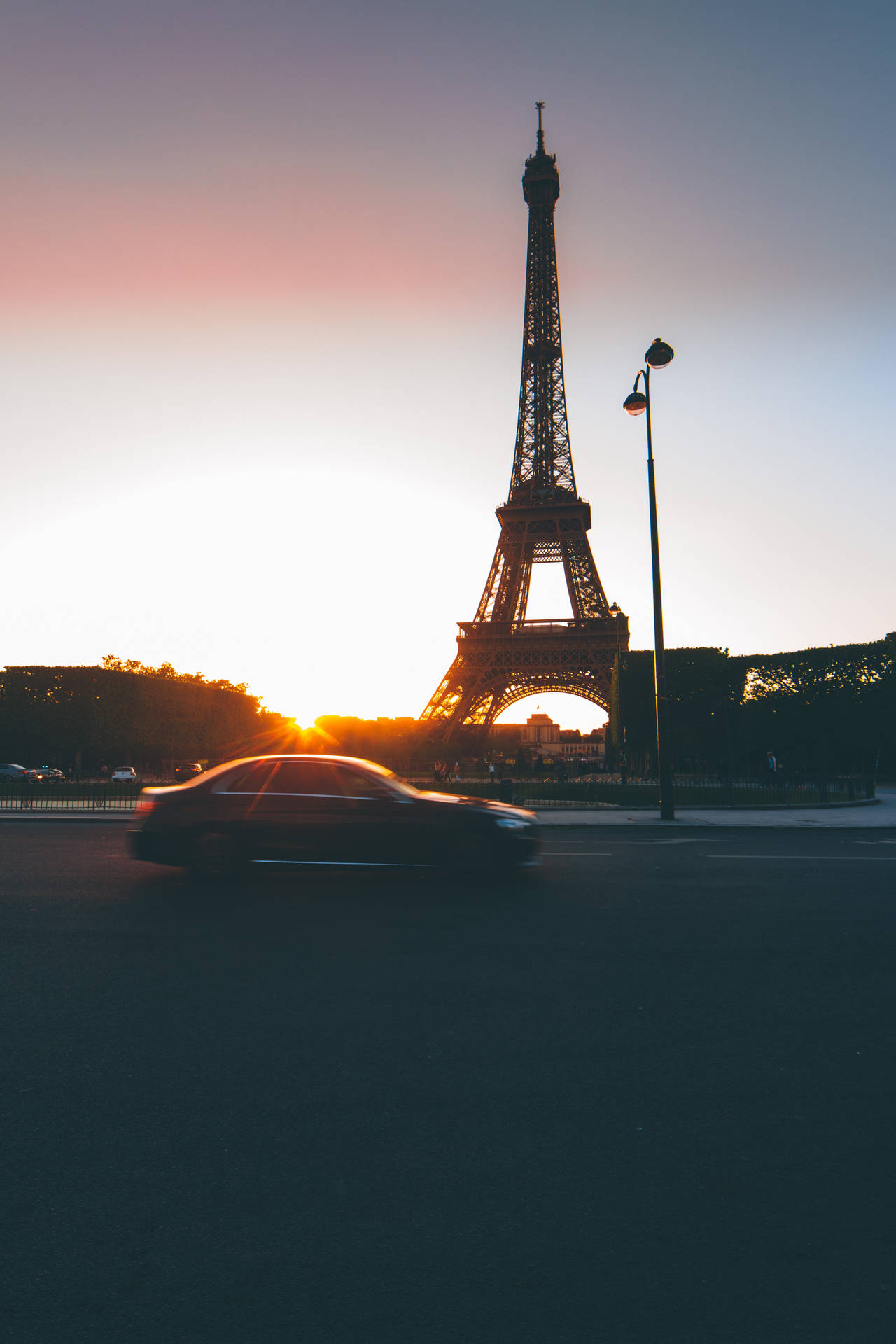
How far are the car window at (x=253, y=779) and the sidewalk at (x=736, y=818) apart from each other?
913cm

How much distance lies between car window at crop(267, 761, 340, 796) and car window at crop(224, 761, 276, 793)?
97 millimetres

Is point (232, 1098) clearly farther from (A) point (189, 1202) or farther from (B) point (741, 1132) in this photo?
(B) point (741, 1132)

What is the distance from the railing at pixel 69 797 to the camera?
73.2ft

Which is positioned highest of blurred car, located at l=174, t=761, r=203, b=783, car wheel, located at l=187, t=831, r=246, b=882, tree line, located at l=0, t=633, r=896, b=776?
tree line, located at l=0, t=633, r=896, b=776

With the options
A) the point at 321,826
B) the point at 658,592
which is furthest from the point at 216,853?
the point at 658,592

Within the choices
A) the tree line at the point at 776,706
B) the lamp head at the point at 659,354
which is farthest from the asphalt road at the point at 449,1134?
the tree line at the point at 776,706

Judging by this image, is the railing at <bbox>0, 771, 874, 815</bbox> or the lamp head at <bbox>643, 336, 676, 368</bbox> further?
the railing at <bbox>0, 771, 874, 815</bbox>

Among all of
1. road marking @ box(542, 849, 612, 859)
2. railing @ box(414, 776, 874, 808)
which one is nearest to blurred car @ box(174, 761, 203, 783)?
railing @ box(414, 776, 874, 808)

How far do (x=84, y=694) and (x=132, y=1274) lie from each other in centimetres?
5382

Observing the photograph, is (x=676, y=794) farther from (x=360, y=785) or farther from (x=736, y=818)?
(x=360, y=785)

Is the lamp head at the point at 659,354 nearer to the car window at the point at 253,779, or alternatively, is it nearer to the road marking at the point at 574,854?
the road marking at the point at 574,854

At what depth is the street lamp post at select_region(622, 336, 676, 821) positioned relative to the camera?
17.0 meters

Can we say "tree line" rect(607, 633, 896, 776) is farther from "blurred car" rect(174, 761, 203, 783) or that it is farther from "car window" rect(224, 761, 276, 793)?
"car window" rect(224, 761, 276, 793)

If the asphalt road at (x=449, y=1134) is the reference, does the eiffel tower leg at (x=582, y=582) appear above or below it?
above
